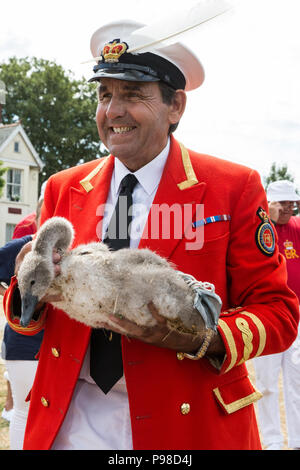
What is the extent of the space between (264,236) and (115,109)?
127 cm

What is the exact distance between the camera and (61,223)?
314 cm

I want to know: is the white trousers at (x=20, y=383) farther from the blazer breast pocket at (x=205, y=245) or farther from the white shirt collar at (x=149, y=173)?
the blazer breast pocket at (x=205, y=245)

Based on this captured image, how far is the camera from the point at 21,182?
152 ft

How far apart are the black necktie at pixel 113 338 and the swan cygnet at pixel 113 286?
1.14 feet

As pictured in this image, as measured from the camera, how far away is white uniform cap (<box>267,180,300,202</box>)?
30.7ft

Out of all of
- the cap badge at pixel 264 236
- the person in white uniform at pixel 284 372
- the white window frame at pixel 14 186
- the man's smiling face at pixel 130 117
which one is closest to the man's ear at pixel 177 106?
the man's smiling face at pixel 130 117

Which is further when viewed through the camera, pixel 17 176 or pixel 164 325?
pixel 17 176

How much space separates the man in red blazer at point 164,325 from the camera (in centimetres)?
310

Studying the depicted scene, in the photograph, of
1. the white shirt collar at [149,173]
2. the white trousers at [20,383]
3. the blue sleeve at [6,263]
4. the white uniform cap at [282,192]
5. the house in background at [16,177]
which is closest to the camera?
the white shirt collar at [149,173]

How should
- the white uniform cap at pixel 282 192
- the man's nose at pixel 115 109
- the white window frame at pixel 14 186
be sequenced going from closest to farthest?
the man's nose at pixel 115 109 < the white uniform cap at pixel 282 192 < the white window frame at pixel 14 186

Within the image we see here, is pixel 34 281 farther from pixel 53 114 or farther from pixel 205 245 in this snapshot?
pixel 53 114

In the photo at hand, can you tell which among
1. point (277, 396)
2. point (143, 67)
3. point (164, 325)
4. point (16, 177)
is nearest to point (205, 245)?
point (164, 325)

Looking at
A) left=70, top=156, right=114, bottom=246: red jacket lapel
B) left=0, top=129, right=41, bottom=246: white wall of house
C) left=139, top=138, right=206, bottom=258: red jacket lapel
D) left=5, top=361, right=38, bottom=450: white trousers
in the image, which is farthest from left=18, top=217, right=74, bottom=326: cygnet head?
left=0, top=129, right=41, bottom=246: white wall of house

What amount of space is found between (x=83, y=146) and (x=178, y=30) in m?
49.5
